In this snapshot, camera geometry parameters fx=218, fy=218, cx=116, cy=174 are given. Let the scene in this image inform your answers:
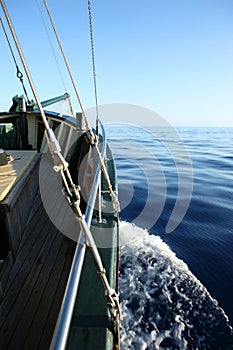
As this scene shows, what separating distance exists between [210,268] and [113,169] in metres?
2.30

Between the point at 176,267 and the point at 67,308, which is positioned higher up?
the point at 67,308

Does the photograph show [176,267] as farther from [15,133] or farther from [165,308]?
[15,133]

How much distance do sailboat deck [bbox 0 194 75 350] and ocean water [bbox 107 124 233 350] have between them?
2.98 feet

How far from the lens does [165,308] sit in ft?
9.05

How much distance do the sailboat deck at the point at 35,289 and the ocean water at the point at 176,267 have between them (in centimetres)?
91

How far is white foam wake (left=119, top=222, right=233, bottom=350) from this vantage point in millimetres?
2398

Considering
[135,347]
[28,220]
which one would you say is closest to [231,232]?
[135,347]

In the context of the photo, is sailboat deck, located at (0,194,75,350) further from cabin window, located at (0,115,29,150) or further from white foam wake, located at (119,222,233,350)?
cabin window, located at (0,115,29,150)

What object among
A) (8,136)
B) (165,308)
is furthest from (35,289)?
(8,136)

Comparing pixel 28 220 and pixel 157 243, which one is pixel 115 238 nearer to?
pixel 28 220

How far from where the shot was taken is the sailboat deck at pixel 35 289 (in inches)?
76.5

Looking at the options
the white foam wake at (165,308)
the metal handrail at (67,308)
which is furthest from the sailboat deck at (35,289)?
the metal handrail at (67,308)

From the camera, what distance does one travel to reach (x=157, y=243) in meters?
4.23

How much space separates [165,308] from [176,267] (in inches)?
33.7
